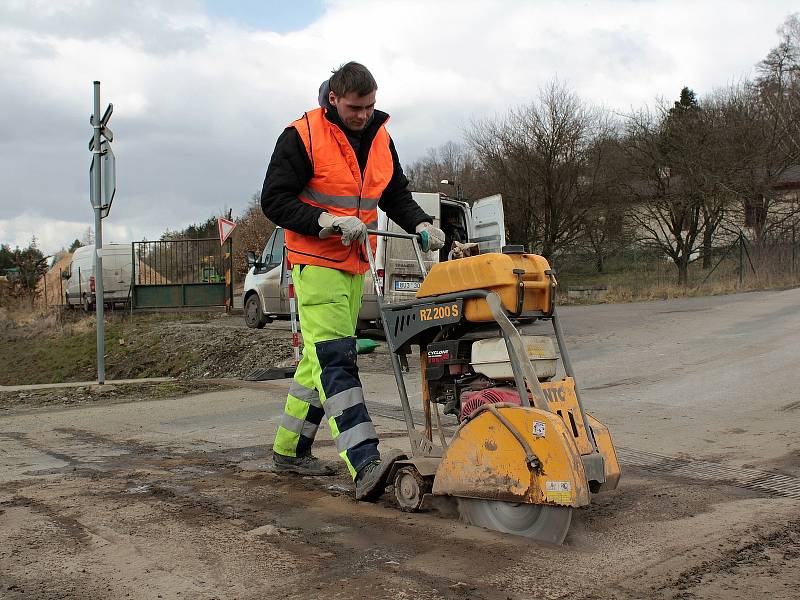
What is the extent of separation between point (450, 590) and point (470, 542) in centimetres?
54

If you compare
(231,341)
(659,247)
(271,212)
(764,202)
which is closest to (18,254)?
(231,341)

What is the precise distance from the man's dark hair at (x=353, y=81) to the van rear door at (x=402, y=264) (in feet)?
27.6

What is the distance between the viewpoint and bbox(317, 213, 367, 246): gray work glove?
156 inches

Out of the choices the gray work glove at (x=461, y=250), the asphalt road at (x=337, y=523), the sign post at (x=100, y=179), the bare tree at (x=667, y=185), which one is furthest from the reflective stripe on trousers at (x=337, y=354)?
the bare tree at (x=667, y=185)

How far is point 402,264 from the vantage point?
12914 millimetres

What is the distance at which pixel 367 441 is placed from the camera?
4.02 meters

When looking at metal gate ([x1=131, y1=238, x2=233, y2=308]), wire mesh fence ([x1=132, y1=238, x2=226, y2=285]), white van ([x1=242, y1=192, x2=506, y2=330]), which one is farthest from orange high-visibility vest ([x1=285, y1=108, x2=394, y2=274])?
wire mesh fence ([x1=132, y1=238, x2=226, y2=285])

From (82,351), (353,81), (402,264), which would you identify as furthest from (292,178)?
(82,351)

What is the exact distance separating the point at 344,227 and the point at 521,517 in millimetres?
1602

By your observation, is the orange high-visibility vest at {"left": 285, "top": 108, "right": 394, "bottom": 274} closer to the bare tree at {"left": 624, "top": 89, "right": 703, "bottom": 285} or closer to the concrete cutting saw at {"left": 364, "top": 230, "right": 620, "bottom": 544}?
the concrete cutting saw at {"left": 364, "top": 230, "right": 620, "bottom": 544}

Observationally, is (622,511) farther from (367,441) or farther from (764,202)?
(764,202)

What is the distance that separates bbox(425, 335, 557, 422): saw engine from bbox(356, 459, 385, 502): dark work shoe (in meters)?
0.46

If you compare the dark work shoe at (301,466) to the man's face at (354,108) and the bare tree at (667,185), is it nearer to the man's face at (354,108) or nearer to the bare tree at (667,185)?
the man's face at (354,108)

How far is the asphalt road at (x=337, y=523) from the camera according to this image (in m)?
2.83
